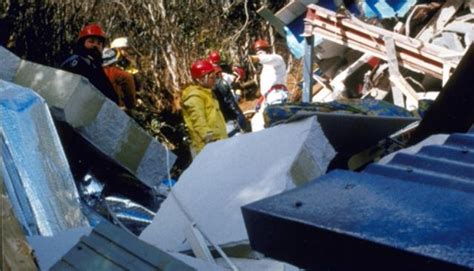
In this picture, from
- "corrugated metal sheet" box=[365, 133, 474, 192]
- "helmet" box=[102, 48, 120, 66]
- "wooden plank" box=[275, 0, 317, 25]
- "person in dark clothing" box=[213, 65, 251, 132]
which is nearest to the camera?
"corrugated metal sheet" box=[365, 133, 474, 192]

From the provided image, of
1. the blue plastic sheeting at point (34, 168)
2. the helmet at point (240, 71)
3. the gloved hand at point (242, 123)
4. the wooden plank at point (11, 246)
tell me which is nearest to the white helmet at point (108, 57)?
the gloved hand at point (242, 123)

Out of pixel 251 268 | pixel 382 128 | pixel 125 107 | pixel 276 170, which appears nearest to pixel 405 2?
pixel 125 107

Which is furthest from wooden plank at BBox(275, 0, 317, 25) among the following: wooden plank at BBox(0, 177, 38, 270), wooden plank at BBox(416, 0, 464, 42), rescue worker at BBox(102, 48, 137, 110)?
wooden plank at BBox(0, 177, 38, 270)

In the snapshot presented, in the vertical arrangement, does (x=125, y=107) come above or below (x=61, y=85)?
below

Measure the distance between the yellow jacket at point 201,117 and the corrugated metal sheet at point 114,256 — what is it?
384 cm

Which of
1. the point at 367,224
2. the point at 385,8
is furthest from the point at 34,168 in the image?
the point at 385,8

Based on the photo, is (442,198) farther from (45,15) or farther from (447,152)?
(45,15)

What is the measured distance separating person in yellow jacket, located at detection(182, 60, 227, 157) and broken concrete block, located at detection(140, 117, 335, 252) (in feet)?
7.73

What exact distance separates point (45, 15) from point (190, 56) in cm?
293

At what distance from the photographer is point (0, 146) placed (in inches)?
154

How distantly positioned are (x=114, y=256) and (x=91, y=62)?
376 centimetres

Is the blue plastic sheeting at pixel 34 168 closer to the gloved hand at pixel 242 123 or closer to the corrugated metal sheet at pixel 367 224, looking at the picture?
the corrugated metal sheet at pixel 367 224

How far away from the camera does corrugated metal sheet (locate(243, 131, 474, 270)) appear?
1.71m

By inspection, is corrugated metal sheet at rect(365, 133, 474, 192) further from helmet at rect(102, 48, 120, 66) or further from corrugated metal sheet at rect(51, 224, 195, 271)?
helmet at rect(102, 48, 120, 66)
